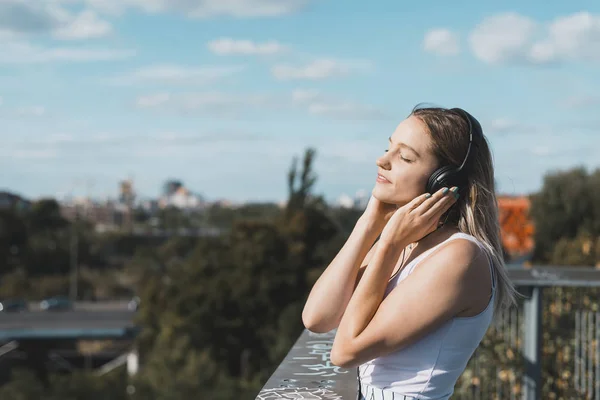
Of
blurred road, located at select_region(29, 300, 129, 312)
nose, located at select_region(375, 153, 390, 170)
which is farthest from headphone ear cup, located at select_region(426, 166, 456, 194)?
blurred road, located at select_region(29, 300, 129, 312)

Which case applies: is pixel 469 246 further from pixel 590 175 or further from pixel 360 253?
pixel 590 175

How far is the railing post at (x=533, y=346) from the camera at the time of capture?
13.5 feet

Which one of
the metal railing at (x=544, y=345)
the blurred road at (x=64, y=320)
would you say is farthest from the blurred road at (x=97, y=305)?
the metal railing at (x=544, y=345)

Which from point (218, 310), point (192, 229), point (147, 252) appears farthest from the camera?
point (192, 229)

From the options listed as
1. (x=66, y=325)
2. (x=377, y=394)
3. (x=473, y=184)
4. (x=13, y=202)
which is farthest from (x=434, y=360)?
(x=13, y=202)

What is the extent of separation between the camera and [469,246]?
69.2 inches

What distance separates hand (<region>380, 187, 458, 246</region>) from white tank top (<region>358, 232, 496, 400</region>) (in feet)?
0.18

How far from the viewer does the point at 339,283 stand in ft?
6.50

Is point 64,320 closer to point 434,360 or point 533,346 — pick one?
point 533,346

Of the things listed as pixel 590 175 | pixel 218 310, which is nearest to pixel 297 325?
pixel 218 310

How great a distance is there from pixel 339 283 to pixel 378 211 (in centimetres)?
20

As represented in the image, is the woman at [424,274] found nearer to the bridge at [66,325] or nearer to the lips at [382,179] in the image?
the lips at [382,179]

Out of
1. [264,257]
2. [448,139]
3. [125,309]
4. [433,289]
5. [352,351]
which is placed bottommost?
[125,309]

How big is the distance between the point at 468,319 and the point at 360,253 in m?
0.34
